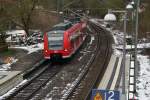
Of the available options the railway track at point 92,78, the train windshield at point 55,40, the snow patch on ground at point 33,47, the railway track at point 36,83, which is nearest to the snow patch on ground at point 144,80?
the railway track at point 92,78

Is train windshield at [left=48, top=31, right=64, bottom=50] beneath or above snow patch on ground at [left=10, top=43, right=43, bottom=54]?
above

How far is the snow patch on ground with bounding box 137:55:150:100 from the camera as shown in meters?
27.1

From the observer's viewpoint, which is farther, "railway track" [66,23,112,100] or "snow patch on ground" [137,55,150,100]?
"snow patch on ground" [137,55,150,100]

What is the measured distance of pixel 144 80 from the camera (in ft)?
103

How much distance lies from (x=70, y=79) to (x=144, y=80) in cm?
492

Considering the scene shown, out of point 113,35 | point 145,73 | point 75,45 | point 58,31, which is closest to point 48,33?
point 58,31

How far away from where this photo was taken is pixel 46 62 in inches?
1565

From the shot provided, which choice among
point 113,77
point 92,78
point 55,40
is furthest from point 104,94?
point 55,40

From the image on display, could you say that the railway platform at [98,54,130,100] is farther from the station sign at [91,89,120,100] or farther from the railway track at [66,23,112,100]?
the station sign at [91,89,120,100]

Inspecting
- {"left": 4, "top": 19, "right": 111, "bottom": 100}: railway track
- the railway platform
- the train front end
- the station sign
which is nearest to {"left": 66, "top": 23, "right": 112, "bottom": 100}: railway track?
{"left": 4, "top": 19, "right": 111, "bottom": 100}: railway track

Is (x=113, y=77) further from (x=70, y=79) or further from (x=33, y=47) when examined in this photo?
(x=33, y=47)

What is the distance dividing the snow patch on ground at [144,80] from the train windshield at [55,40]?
6639 millimetres

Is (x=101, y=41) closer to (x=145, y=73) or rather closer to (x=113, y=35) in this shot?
(x=113, y=35)

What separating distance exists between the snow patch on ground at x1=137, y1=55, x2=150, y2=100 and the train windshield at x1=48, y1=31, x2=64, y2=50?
6639 mm
